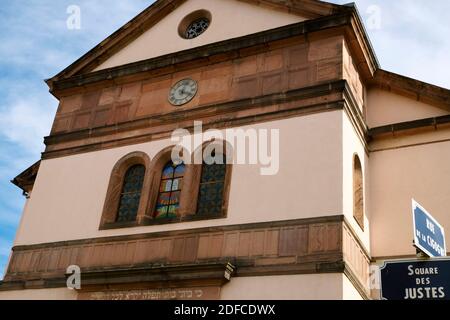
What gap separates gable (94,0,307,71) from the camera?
15.3m

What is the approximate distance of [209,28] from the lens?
53.0ft

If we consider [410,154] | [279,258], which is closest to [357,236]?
[279,258]

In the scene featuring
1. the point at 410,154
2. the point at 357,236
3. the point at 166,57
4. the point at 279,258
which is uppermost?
the point at 166,57

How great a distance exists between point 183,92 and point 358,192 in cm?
483

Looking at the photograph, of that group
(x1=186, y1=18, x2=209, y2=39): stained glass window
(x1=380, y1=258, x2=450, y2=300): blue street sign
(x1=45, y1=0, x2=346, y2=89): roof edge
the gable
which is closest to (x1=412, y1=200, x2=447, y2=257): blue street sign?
(x1=380, y1=258, x2=450, y2=300): blue street sign

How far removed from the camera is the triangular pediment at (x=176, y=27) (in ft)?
50.1

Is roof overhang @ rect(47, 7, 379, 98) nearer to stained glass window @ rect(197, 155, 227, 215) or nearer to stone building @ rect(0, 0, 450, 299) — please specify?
stone building @ rect(0, 0, 450, 299)

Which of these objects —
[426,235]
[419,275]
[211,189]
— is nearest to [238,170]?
[211,189]

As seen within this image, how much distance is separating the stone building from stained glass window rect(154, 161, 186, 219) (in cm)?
3

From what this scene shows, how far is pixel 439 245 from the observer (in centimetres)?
703

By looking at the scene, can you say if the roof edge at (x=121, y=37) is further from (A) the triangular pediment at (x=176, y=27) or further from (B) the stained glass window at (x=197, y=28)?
(B) the stained glass window at (x=197, y=28)

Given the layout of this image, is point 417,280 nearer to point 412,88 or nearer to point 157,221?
point 157,221

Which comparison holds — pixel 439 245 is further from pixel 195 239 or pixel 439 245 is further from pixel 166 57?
pixel 166 57

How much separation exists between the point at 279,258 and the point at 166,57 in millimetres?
6422
